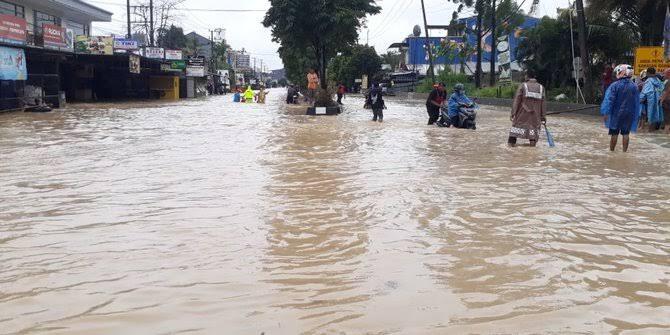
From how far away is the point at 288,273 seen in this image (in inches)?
157

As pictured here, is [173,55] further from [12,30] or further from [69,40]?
[12,30]

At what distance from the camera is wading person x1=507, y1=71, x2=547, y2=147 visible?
11.2 metres

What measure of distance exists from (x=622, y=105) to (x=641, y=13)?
15929 millimetres

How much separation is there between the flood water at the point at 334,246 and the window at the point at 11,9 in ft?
82.4

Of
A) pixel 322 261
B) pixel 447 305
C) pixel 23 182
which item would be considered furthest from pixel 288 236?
pixel 23 182

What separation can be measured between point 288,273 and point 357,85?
8114cm

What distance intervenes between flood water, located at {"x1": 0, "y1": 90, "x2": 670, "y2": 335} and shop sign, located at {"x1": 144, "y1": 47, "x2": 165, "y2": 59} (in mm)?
37064

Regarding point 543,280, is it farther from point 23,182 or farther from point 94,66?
point 94,66

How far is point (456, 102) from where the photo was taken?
1622 cm

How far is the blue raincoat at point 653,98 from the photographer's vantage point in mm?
14359

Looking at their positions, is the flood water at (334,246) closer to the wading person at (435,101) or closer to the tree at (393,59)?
the wading person at (435,101)

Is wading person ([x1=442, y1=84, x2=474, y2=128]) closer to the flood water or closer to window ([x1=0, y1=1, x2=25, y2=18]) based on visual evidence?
the flood water

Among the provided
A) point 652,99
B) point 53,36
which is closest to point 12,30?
point 53,36

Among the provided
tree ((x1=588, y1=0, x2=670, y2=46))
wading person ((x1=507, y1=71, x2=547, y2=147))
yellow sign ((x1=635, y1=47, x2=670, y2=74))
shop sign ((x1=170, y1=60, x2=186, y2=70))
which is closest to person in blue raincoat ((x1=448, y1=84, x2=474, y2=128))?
wading person ((x1=507, y1=71, x2=547, y2=147))
